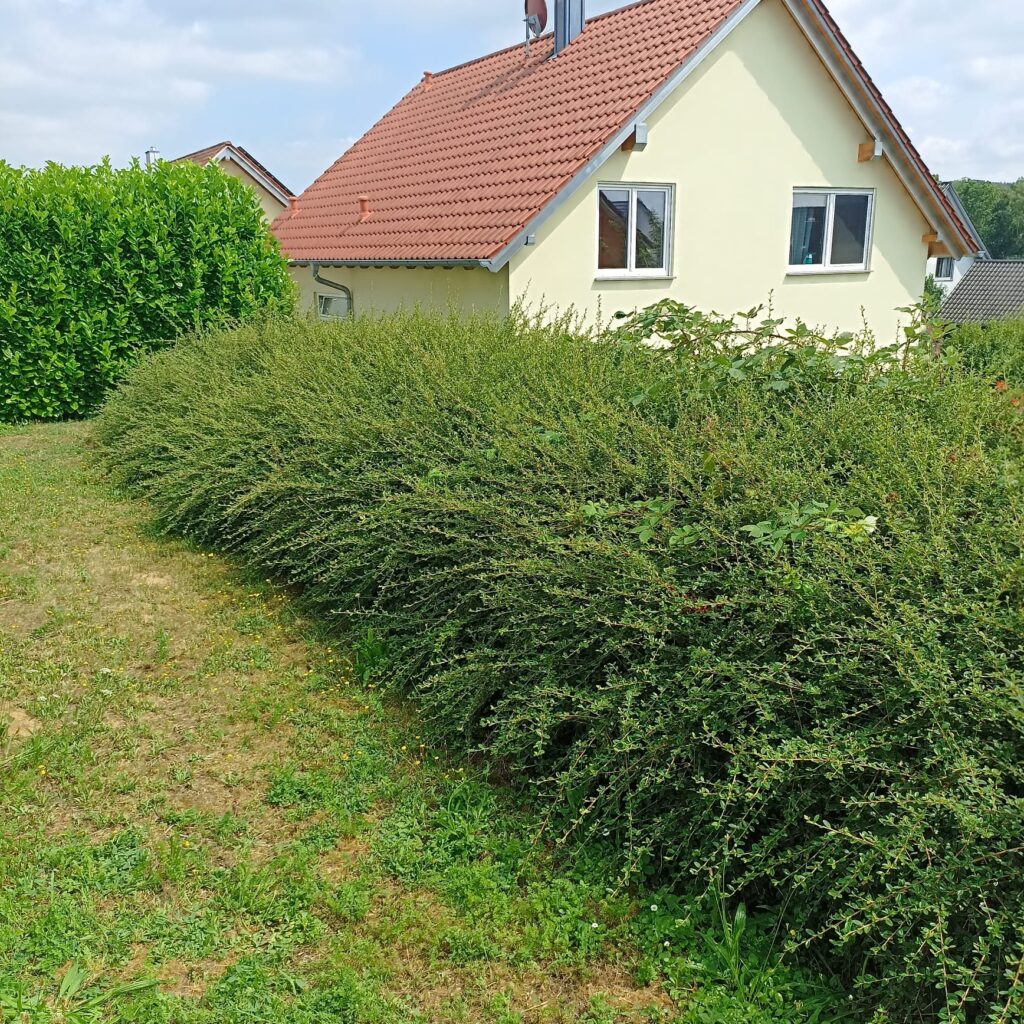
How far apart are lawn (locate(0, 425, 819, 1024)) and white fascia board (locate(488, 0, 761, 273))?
21.3 feet

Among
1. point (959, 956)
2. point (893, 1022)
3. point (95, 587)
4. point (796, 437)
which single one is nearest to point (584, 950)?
point (893, 1022)

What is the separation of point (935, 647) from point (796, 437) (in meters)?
1.44

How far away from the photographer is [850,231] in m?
13.7

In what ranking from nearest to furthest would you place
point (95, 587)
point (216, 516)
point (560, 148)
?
point (95, 587) → point (216, 516) → point (560, 148)

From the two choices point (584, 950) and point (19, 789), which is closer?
point (584, 950)

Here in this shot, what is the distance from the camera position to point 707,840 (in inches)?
115

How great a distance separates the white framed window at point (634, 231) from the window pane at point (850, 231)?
3.15 m

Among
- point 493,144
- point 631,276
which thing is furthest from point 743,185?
point 493,144

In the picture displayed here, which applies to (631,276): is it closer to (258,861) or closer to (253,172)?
(258,861)

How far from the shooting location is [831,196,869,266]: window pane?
44.4 ft

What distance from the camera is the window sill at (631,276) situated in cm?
1155

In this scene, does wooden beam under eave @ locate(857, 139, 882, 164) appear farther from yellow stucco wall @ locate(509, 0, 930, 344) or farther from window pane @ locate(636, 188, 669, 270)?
Answer: window pane @ locate(636, 188, 669, 270)

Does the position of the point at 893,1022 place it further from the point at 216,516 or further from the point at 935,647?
the point at 216,516

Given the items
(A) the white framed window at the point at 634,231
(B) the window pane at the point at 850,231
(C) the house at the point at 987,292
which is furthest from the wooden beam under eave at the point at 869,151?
(C) the house at the point at 987,292
